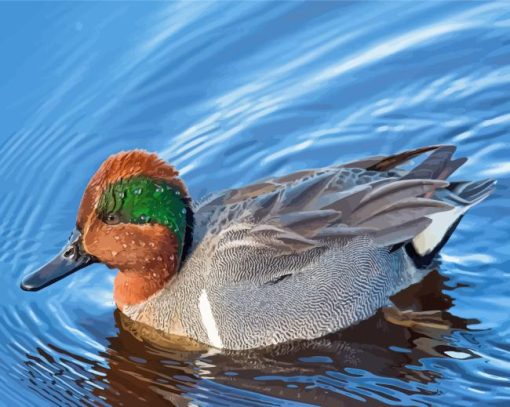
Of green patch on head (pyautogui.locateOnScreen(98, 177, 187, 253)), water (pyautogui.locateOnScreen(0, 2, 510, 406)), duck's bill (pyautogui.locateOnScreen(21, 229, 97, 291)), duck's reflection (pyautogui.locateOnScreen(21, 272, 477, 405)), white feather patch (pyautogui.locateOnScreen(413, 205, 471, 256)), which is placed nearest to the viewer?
duck's reflection (pyautogui.locateOnScreen(21, 272, 477, 405))

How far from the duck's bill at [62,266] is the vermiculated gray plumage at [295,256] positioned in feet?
1.59

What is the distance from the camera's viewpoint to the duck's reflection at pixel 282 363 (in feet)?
19.2

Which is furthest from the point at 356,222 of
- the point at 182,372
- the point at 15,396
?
the point at 15,396

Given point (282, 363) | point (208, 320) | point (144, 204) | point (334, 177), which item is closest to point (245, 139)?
point (334, 177)

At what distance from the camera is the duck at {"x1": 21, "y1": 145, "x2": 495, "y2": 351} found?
609 cm

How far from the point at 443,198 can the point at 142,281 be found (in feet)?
6.00

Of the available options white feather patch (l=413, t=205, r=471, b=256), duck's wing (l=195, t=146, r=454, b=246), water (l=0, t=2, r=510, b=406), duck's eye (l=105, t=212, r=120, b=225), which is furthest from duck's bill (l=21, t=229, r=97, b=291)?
white feather patch (l=413, t=205, r=471, b=256)

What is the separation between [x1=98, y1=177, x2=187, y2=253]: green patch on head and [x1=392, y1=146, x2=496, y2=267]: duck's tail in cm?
136

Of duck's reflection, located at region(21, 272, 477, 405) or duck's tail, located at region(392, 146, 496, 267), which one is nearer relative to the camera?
duck's reflection, located at region(21, 272, 477, 405)

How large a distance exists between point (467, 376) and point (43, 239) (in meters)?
2.93

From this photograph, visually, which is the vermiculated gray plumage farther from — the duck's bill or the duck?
the duck's bill

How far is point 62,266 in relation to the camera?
20.5ft

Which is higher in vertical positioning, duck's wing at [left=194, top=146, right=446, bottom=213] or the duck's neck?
duck's wing at [left=194, top=146, right=446, bottom=213]

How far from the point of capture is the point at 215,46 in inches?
331
